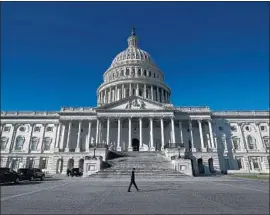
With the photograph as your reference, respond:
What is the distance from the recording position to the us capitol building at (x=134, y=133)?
51281 mm

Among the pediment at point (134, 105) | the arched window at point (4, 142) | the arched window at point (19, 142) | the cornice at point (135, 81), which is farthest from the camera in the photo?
the cornice at point (135, 81)

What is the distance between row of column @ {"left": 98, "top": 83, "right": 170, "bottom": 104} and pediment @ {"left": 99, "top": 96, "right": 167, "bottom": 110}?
14.1 metres

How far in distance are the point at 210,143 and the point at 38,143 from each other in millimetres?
46133

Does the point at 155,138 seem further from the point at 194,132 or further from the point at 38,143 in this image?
the point at 38,143

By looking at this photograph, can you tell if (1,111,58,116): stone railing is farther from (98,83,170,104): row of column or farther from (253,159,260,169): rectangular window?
(253,159,260,169): rectangular window

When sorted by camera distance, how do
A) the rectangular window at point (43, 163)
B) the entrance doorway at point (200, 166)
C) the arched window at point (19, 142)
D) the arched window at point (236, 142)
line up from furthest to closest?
the arched window at point (19, 142)
the arched window at point (236, 142)
the rectangular window at point (43, 163)
the entrance doorway at point (200, 166)

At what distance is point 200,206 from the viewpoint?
8.18 metres

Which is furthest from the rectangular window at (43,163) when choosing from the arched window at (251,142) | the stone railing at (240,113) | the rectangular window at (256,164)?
the arched window at (251,142)

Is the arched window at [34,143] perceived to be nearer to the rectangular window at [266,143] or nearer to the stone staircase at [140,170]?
the stone staircase at [140,170]

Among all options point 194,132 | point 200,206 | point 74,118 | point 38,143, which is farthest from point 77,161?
point 200,206

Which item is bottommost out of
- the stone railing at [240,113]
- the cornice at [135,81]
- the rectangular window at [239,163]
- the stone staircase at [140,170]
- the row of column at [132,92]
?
the stone staircase at [140,170]

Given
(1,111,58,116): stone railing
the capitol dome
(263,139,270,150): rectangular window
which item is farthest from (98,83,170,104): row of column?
(263,139,270,150): rectangular window

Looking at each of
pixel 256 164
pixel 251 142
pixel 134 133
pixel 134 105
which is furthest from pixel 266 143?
pixel 134 105

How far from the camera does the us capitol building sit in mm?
51281
